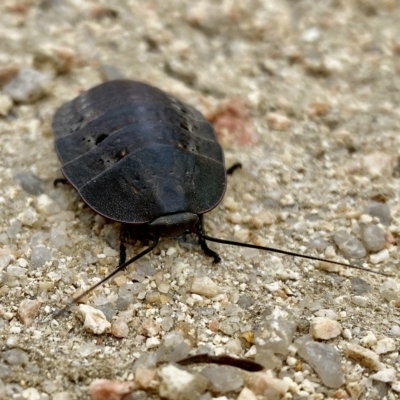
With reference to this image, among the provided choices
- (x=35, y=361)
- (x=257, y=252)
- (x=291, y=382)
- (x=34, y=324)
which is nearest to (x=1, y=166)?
(x=34, y=324)

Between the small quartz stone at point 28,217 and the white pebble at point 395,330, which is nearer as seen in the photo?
the white pebble at point 395,330

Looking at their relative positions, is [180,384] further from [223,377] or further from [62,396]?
[62,396]

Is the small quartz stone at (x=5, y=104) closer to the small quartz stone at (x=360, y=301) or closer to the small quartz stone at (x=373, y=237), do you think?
the small quartz stone at (x=373, y=237)

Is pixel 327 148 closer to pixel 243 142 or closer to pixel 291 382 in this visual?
pixel 243 142

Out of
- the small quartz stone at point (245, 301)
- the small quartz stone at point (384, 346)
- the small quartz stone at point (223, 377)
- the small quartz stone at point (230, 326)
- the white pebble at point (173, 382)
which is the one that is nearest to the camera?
the white pebble at point (173, 382)

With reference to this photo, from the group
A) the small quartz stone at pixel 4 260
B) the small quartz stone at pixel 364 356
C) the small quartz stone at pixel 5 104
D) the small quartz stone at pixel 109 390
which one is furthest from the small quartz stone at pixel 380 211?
the small quartz stone at pixel 5 104

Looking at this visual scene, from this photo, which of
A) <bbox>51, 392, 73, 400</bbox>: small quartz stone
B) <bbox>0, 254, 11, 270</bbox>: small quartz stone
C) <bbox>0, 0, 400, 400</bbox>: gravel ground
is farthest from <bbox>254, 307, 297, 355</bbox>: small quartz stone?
<bbox>0, 254, 11, 270</bbox>: small quartz stone

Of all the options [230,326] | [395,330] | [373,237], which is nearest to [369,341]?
[395,330]
